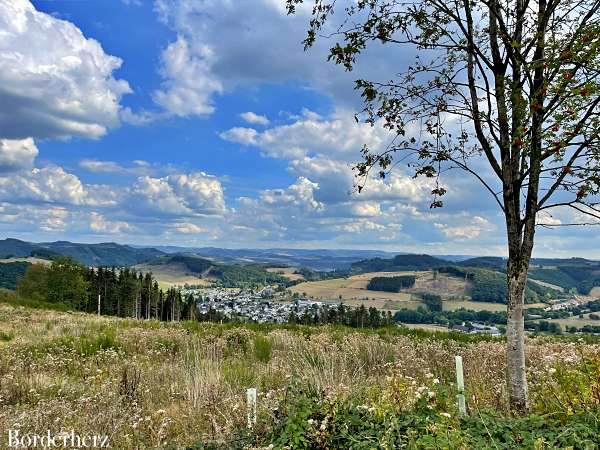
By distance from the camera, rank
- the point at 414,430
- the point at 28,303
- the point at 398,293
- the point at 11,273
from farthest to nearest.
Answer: the point at 11,273 < the point at 398,293 < the point at 28,303 < the point at 414,430

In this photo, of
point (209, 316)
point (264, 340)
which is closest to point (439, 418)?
point (264, 340)

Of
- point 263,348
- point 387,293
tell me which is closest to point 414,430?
point 263,348

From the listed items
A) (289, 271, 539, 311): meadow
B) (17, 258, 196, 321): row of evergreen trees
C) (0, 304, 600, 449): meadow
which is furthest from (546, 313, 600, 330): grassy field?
(0, 304, 600, 449): meadow

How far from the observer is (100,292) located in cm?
7581

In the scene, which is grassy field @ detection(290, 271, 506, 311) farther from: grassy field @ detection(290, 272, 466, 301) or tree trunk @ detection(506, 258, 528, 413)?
tree trunk @ detection(506, 258, 528, 413)

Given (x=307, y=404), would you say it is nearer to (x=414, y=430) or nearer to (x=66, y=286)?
(x=414, y=430)

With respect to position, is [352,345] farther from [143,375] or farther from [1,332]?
[1,332]

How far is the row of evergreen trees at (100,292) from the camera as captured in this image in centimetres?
6938

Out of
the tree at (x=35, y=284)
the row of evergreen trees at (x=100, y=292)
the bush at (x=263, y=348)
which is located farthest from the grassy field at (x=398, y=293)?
the bush at (x=263, y=348)

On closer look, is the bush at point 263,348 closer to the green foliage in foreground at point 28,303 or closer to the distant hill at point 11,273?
the green foliage in foreground at point 28,303

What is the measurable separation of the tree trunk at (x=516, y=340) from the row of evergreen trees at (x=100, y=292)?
67443mm

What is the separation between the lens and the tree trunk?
19.0ft

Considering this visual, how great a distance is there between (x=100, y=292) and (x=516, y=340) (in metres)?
80.0

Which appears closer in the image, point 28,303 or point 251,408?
point 251,408
